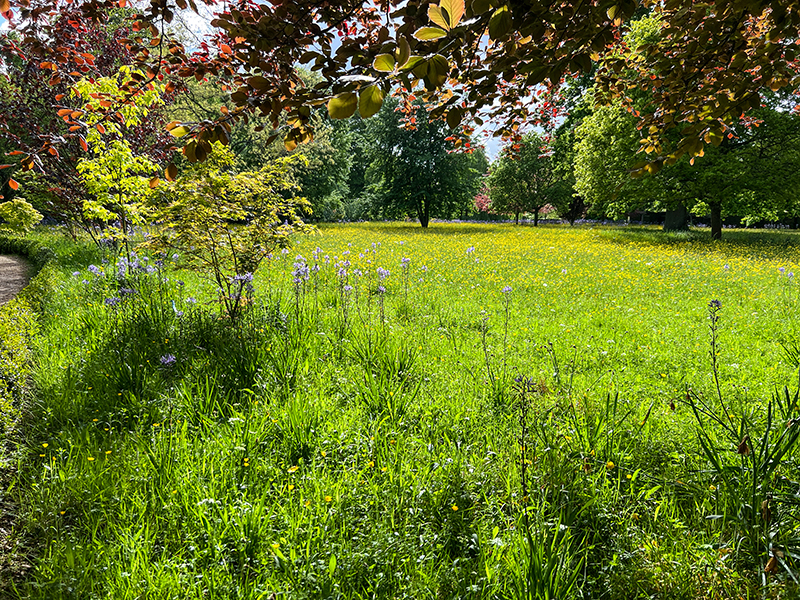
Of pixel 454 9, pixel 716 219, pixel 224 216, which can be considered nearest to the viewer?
pixel 454 9

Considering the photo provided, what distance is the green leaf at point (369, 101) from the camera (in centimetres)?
99

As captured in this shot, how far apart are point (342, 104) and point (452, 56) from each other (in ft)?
4.08

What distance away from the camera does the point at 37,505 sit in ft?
8.04

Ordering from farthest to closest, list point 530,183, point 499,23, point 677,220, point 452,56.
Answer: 1. point 530,183
2. point 677,220
3. point 452,56
4. point 499,23

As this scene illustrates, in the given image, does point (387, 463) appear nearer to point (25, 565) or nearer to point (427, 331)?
point (25, 565)

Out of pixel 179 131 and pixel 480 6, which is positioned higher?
pixel 480 6

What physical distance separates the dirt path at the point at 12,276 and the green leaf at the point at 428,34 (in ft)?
30.7

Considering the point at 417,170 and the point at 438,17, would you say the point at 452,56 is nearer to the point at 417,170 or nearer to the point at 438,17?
the point at 438,17

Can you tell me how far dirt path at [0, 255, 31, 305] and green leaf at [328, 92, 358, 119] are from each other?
9103 millimetres

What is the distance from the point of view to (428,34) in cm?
93

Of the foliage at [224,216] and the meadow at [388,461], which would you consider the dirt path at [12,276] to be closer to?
the meadow at [388,461]

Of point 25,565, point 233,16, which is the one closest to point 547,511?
point 25,565

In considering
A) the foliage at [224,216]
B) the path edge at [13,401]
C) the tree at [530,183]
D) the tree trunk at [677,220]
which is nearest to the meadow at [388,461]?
the path edge at [13,401]

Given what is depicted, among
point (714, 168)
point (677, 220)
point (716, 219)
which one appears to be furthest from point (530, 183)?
point (714, 168)
